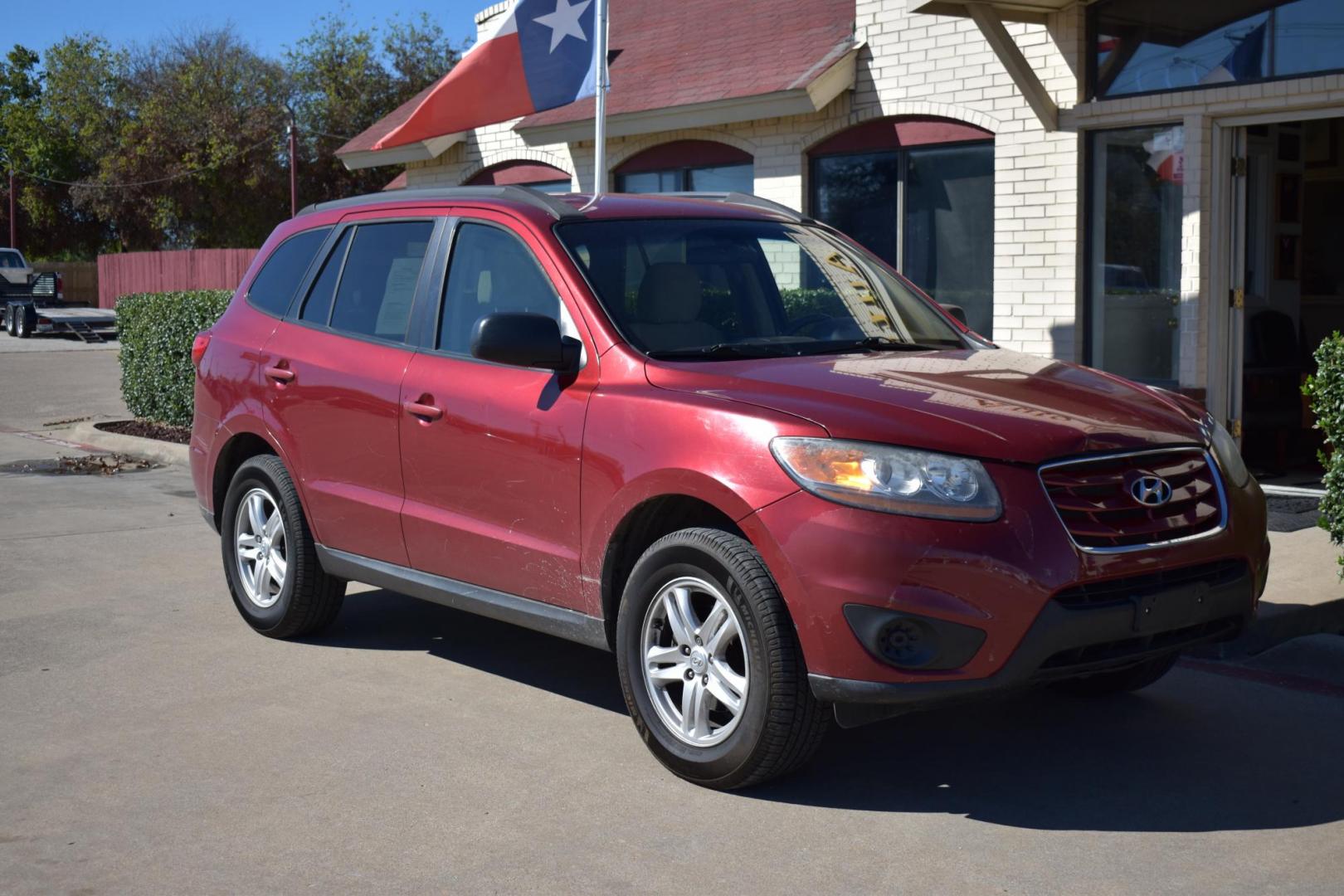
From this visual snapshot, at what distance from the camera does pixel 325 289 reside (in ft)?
21.8

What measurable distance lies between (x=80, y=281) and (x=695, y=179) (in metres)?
44.9

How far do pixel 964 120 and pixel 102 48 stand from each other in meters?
55.4

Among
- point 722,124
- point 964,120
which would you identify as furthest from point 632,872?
point 722,124

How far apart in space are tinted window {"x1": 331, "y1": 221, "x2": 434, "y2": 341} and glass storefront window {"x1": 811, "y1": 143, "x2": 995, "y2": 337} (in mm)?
7359

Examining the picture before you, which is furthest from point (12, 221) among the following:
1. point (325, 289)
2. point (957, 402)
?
point (957, 402)

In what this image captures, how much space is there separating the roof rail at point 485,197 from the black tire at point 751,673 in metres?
1.52

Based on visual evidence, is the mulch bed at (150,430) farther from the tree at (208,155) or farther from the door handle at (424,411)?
the tree at (208,155)

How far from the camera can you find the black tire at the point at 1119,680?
5.63m

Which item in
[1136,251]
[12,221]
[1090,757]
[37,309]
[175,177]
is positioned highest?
[175,177]

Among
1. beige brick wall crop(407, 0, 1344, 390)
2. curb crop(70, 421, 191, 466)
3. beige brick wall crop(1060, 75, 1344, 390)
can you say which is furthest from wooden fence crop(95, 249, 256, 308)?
beige brick wall crop(1060, 75, 1344, 390)

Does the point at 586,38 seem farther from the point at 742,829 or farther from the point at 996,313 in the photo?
the point at 742,829

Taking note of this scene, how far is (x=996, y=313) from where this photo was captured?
40.9 feet

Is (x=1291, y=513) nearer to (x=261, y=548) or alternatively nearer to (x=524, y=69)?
(x=261, y=548)

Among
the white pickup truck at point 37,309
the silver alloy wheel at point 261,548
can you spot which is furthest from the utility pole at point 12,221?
the silver alloy wheel at point 261,548
